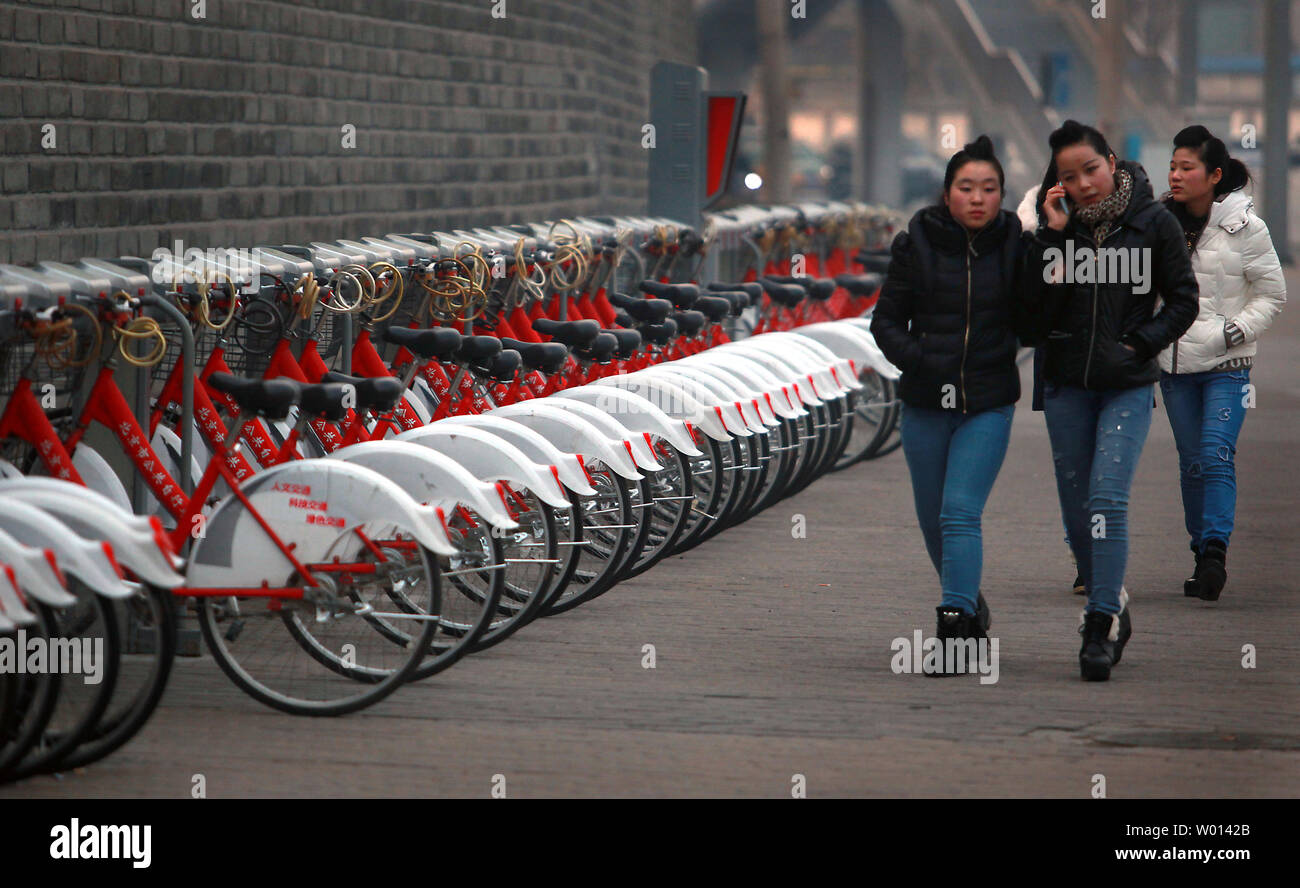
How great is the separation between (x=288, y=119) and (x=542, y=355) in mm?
4011

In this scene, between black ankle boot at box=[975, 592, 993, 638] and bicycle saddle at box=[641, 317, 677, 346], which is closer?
black ankle boot at box=[975, 592, 993, 638]

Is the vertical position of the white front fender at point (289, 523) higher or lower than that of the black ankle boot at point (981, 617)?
higher

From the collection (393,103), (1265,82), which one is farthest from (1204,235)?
(1265,82)

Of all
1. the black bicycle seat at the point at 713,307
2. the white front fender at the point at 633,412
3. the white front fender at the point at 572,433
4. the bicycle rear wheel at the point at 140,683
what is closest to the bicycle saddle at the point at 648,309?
the black bicycle seat at the point at 713,307

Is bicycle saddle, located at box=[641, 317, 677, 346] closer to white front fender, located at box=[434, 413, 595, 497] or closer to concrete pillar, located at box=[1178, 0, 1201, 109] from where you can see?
white front fender, located at box=[434, 413, 595, 497]

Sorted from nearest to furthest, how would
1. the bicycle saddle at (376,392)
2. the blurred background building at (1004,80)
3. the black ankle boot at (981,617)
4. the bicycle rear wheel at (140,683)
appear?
the bicycle rear wheel at (140,683) → the bicycle saddle at (376,392) → the black ankle boot at (981,617) → the blurred background building at (1004,80)

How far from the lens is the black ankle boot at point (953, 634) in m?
6.72

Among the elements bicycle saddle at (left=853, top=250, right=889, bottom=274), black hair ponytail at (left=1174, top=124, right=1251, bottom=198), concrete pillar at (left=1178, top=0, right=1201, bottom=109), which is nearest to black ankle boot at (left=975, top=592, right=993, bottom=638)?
black hair ponytail at (left=1174, top=124, right=1251, bottom=198)

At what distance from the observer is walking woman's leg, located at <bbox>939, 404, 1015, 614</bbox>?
22.1ft

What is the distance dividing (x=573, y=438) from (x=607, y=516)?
447 millimetres

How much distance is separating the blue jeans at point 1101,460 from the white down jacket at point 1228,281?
1479 millimetres

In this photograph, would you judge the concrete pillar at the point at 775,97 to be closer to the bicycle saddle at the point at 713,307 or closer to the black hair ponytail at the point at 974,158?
the bicycle saddle at the point at 713,307
